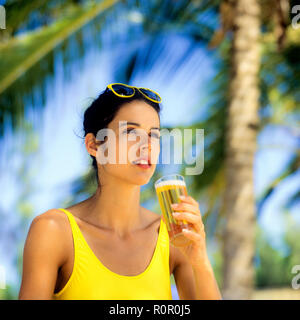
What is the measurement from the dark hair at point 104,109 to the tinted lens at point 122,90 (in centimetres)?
2

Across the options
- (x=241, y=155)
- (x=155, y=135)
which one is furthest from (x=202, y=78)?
(x=155, y=135)

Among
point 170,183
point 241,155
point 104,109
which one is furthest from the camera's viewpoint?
point 241,155

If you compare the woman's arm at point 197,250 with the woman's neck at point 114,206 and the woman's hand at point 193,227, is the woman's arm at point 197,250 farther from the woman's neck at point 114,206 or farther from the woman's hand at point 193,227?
the woman's neck at point 114,206

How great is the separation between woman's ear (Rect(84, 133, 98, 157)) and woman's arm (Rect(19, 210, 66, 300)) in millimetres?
360

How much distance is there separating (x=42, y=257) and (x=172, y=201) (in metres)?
0.46

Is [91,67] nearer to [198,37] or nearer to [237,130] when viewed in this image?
[198,37]

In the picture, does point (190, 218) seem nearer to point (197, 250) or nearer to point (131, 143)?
point (197, 250)

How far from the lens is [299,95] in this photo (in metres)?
8.72

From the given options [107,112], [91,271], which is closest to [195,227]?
[91,271]

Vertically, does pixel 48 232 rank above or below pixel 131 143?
below

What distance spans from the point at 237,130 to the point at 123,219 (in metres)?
3.23

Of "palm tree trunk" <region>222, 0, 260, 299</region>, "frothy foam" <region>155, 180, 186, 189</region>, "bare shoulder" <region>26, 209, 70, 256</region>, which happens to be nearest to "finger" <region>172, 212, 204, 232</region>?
"frothy foam" <region>155, 180, 186, 189</region>

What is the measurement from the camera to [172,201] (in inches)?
58.5
